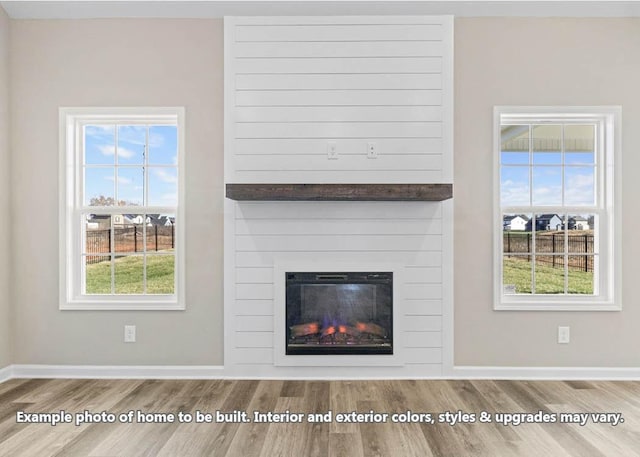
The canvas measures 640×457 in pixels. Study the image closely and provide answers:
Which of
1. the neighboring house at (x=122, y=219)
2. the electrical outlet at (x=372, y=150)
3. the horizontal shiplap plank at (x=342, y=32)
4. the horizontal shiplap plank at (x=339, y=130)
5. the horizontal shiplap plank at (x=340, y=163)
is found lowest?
the neighboring house at (x=122, y=219)

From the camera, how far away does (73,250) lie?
3.58 metres

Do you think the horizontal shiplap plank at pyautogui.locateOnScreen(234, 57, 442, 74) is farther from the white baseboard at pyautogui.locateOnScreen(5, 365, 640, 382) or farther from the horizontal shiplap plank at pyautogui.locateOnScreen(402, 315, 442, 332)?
the white baseboard at pyautogui.locateOnScreen(5, 365, 640, 382)

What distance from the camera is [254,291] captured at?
3.46m

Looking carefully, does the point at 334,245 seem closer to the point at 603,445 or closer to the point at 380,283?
the point at 380,283

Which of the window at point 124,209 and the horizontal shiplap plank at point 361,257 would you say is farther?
the window at point 124,209

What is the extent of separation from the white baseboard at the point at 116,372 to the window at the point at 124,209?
1.83 feet

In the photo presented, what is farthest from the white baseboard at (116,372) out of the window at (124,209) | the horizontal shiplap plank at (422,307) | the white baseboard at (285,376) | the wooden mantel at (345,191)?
the horizontal shiplap plank at (422,307)

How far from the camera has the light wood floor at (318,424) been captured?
2361 mm

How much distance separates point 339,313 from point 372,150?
53.0 inches

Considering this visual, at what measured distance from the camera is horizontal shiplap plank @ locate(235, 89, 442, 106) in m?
3.42

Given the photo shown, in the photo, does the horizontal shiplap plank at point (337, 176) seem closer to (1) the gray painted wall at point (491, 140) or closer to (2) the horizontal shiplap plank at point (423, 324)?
(1) the gray painted wall at point (491, 140)

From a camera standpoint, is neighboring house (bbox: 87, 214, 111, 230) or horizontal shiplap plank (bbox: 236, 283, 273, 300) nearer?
horizontal shiplap plank (bbox: 236, 283, 273, 300)

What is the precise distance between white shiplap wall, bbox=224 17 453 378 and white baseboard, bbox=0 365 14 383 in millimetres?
1781

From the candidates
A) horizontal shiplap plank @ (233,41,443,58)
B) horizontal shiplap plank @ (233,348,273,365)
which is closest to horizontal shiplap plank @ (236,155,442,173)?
horizontal shiplap plank @ (233,41,443,58)
